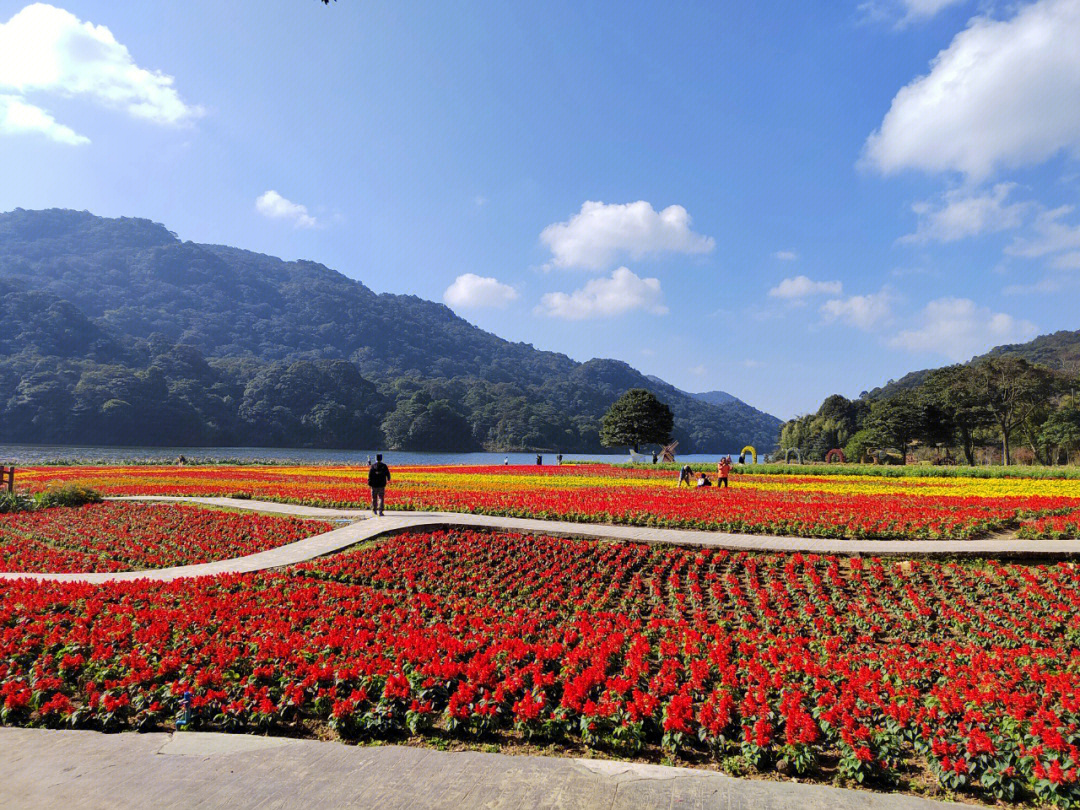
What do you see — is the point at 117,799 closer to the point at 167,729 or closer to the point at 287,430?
the point at 167,729

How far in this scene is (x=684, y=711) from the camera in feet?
16.6

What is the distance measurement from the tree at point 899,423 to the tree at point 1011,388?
247 inches

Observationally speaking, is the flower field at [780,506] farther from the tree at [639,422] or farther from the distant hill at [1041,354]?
the distant hill at [1041,354]

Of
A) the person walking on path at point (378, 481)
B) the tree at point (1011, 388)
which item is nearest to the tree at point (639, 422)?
the tree at point (1011, 388)

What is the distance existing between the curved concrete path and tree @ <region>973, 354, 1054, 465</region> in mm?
51519

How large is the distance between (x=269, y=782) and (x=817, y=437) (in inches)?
3916

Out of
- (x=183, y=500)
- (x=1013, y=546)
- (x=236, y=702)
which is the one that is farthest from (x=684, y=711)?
(x=183, y=500)

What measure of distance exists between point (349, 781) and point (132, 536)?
1308 centimetres

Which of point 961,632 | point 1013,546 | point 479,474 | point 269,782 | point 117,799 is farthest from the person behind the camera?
point 479,474

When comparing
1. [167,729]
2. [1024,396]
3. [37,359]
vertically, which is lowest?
[167,729]

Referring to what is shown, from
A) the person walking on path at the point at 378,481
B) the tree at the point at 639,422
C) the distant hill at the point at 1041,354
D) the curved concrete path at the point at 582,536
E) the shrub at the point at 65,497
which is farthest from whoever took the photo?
the distant hill at the point at 1041,354

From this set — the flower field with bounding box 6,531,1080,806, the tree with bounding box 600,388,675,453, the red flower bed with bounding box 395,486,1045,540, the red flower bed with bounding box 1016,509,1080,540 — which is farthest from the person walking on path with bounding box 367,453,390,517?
the tree with bounding box 600,388,675,453

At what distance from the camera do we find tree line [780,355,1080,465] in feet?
179

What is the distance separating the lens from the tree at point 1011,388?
177 ft
